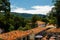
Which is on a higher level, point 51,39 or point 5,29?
point 51,39

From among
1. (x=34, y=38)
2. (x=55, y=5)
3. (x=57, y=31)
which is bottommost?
(x=34, y=38)

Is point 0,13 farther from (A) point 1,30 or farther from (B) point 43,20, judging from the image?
(B) point 43,20

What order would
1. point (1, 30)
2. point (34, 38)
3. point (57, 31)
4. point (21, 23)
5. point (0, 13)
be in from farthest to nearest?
point (21, 23) < point (1, 30) < point (0, 13) < point (34, 38) < point (57, 31)

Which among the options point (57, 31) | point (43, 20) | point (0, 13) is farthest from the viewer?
point (43, 20)

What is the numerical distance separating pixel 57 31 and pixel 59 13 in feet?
13.0

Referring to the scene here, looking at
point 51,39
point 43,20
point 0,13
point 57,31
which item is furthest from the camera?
point 43,20

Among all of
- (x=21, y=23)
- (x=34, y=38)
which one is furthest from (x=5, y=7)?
(x=21, y=23)

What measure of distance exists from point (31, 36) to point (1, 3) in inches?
335

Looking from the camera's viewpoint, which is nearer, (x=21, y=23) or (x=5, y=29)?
(x=5, y=29)

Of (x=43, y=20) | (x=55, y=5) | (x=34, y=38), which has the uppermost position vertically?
(x=55, y=5)

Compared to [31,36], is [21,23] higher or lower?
lower

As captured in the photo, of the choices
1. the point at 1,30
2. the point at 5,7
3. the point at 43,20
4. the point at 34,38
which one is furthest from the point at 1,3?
the point at 43,20

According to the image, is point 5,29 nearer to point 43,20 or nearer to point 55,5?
point 55,5

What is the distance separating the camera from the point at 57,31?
28.6 m
